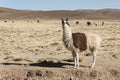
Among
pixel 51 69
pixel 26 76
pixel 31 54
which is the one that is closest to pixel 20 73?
pixel 26 76

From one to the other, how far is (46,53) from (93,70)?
7.48 metres

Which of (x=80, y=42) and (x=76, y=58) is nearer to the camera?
(x=80, y=42)

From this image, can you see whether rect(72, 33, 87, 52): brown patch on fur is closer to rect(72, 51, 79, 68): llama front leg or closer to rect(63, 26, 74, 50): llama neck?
rect(63, 26, 74, 50): llama neck

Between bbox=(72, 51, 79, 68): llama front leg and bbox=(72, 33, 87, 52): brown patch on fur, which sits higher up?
bbox=(72, 33, 87, 52): brown patch on fur

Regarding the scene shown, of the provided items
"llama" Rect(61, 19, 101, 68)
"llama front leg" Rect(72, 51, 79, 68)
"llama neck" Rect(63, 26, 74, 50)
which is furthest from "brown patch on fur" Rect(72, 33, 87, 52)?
"llama front leg" Rect(72, 51, 79, 68)

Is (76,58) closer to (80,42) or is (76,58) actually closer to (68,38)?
(80,42)

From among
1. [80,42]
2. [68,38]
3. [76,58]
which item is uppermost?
[68,38]

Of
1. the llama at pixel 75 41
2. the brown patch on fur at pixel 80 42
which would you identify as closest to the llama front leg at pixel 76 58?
the llama at pixel 75 41

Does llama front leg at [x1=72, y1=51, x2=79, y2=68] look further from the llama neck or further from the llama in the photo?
the llama neck

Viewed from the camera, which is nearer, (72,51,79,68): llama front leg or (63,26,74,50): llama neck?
(63,26,74,50): llama neck

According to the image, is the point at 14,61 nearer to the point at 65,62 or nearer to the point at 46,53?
the point at 65,62

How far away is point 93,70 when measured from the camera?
1468 cm

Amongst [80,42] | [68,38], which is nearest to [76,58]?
[80,42]

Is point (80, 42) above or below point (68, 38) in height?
below
